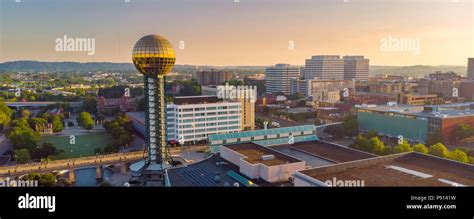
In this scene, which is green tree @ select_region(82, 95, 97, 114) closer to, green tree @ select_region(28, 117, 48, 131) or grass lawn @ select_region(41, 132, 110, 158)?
green tree @ select_region(28, 117, 48, 131)

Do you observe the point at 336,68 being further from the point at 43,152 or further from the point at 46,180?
the point at 46,180

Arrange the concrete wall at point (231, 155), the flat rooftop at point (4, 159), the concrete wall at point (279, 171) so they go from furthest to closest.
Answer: the flat rooftop at point (4, 159) → the concrete wall at point (231, 155) → the concrete wall at point (279, 171)

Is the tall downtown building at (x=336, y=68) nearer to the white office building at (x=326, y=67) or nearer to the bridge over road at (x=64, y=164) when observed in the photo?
the white office building at (x=326, y=67)

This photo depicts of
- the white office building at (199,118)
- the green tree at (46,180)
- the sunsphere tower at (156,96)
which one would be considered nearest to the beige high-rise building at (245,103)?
the white office building at (199,118)

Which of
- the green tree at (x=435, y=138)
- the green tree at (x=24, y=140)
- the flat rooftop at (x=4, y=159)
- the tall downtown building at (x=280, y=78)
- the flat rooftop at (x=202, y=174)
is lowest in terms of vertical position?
the flat rooftop at (x=4, y=159)

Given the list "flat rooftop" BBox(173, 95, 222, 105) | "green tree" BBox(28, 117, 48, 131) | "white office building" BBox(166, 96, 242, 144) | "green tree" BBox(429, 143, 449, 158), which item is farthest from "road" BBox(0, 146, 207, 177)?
"green tree" BBox(429, 143, 449, 158)

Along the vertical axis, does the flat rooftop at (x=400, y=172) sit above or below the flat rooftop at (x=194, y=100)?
below

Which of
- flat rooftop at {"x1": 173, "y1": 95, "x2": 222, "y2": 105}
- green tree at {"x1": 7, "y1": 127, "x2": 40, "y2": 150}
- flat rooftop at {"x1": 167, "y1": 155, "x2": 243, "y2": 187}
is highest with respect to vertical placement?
flat rooftop at {"x1": 173, "y1": 95, "x2": 222, "y2": 105}

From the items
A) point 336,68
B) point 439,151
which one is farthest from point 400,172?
point 336,68
